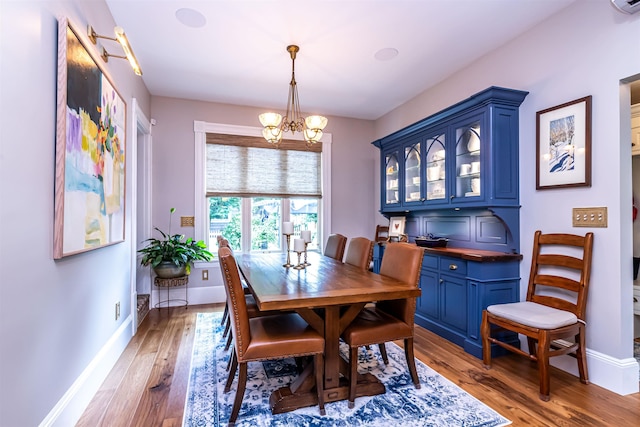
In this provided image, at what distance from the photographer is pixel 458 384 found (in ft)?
7.13

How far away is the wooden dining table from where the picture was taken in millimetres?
1714

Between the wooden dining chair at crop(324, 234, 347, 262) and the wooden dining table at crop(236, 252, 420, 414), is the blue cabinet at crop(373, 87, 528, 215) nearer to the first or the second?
the wooden dining chair at crop(324, 234, 347, 262)

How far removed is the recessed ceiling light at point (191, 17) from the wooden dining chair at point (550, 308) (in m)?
3.17

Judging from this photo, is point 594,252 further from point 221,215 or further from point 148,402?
point 221,215

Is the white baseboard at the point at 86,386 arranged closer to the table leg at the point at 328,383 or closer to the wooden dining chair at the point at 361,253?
the table leg at the point at 328,383

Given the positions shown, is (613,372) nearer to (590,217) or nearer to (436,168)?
(590,217)

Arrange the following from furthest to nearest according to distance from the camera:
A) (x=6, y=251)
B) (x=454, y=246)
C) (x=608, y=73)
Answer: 1. (x=454, y=246)
2. (x=608, y=73)
3. (x=6, y=251)

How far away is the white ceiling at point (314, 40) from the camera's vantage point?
2393 millimetres

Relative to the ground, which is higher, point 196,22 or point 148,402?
point 196,22

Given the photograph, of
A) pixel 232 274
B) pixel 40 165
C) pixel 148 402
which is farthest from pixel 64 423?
pixel 40 165

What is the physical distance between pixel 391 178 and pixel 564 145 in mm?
2046

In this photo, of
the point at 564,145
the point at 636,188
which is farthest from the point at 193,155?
the point at 636,188

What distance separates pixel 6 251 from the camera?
3.96ft

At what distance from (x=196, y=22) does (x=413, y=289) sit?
2.62m
